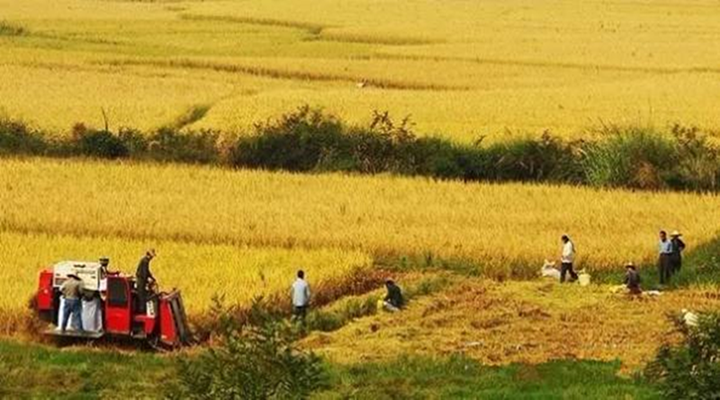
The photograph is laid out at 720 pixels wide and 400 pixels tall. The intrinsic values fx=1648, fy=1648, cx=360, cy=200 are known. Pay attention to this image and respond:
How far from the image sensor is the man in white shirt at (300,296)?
2328 centimetres

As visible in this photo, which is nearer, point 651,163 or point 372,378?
point 372,378

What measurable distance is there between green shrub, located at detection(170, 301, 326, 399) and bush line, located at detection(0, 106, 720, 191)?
23929mm

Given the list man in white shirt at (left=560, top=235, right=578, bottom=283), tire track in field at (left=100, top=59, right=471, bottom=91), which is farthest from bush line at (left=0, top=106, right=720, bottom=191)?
tire track in field at (left=100, top=59, right=471, bottom=91)

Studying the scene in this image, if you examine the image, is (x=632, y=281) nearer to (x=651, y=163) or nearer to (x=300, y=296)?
(x=300, y=296)

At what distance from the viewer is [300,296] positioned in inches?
919

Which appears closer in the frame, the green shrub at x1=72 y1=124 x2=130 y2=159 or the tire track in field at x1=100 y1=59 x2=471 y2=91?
the green shrub at x1=72 y1=124 x2=130 y2=159

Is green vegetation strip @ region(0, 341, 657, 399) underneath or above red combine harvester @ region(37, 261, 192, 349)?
underneath

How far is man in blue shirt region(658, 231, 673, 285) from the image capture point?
26.8 metres

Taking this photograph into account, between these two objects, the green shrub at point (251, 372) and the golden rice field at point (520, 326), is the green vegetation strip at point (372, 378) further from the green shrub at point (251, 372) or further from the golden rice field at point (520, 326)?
the green shrub at point (251, 372)

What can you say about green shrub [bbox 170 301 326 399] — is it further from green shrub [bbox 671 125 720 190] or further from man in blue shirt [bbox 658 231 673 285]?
green shrub [bbox 671 125 720 190]

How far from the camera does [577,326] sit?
77.8 feet

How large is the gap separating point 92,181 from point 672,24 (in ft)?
179

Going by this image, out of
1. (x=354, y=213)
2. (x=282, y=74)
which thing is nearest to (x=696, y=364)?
(x=354, y=213)

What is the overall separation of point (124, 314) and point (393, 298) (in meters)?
4.41
